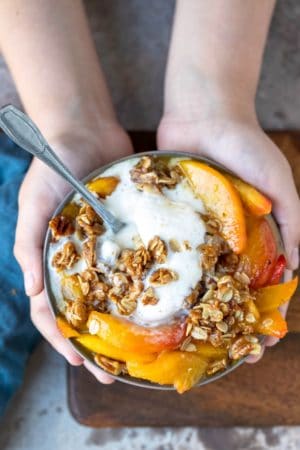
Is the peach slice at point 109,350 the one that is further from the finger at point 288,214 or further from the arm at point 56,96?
the finger at point 288,214

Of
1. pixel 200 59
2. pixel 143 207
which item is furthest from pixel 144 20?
pixel 143 207

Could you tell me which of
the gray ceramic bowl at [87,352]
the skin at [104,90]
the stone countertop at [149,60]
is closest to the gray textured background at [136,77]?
the stone countertop at [149,60]

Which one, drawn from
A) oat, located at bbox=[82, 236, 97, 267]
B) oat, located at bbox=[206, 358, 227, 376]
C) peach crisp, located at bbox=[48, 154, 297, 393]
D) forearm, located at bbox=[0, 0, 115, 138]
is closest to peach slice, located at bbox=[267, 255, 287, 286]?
peach crisp, located at bbox=[48, 154, 297, 393]

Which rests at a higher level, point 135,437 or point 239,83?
point 239,83

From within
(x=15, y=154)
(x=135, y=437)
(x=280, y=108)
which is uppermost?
(x=15, y=154)

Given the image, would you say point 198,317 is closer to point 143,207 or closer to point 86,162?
point 143,207
